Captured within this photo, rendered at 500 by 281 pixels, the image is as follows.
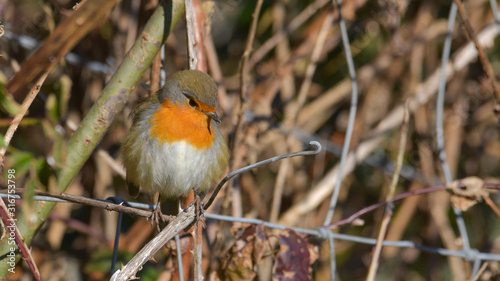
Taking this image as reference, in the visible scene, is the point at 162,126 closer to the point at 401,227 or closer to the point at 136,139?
the point at 136,139

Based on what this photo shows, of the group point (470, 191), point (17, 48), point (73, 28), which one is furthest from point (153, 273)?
point (73, 28)

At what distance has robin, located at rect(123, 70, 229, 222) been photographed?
2.19m

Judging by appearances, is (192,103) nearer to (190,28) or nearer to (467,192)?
(190,28)

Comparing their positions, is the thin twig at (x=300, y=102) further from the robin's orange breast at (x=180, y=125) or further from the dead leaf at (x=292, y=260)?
the dead leaf at (x=292, y=260)

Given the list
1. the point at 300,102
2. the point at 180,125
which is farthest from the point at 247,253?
the point at 300,102

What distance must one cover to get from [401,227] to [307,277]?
1845 mm

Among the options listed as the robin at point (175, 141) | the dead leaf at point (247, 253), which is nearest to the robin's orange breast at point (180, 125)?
the robin at point (175, 141)

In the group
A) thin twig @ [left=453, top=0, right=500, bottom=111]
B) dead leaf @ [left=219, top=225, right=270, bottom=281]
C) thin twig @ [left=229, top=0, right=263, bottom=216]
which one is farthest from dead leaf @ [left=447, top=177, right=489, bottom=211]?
thin twig @ [left=229, top=0, right=263, bottom=216]

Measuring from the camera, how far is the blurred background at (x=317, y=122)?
10.3 ft

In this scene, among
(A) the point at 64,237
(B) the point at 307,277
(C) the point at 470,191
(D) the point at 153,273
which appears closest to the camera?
(B) the point at 307,277

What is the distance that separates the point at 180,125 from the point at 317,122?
5.99 feet

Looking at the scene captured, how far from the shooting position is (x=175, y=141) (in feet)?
7.24

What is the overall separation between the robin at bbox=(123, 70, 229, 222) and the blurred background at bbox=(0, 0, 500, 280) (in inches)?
23.6

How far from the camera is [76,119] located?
3254 millimetres
